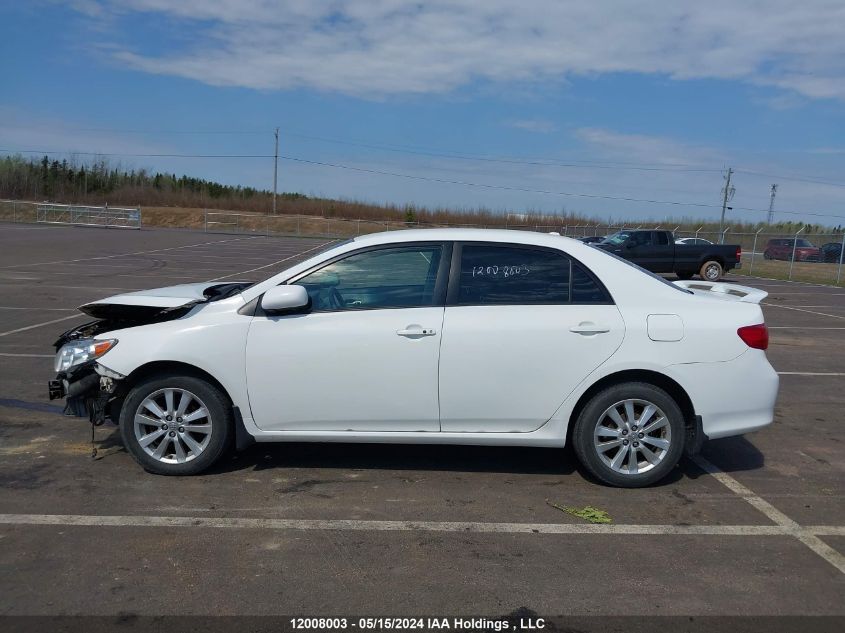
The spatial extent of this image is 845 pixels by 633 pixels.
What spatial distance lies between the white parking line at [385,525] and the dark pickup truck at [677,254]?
854 inches

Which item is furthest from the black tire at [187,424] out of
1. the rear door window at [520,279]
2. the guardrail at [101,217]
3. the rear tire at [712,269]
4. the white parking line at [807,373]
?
the guardrail at [101,217]

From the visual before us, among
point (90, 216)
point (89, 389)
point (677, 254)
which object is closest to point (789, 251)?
point (677, 254)

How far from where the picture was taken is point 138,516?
4.50 metres

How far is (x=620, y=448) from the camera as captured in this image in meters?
5.03

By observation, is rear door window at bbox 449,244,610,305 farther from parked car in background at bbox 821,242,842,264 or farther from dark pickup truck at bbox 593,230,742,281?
parked car in background at bbox 821,242,842,264

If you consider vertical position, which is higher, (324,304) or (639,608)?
(324,304)

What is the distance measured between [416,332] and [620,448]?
158 centimetres

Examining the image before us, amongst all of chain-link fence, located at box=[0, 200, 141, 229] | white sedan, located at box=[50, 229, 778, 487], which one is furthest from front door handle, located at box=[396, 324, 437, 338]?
chain-link fence, located at box=[0, 200, 141, 229]

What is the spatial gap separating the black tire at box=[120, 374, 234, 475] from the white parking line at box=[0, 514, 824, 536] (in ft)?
2.13

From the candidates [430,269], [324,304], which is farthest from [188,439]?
[430,269]

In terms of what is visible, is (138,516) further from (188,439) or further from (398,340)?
(398,340)

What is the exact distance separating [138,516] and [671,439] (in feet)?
11.2

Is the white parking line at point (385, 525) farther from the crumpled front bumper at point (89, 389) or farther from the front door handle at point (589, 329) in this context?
the front door handle at point (589, 329)

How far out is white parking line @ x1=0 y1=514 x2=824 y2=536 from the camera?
14.4 feet
